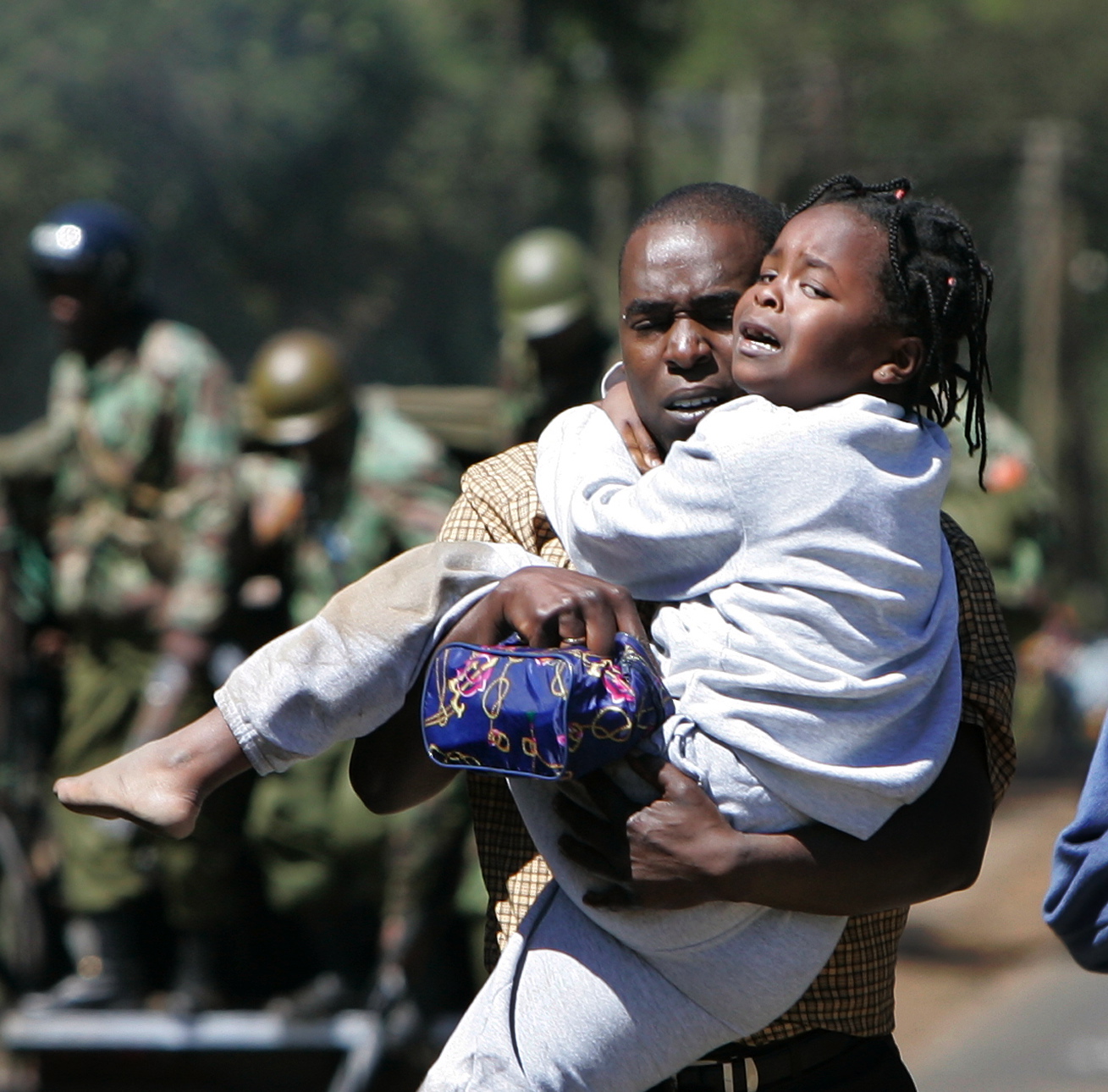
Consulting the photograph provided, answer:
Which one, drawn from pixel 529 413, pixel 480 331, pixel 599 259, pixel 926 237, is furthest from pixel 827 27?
pixel 926 237

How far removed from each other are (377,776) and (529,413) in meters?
3.47

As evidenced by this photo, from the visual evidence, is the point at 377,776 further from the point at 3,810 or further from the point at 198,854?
the point at 3,810

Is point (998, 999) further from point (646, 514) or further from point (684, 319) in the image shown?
point (646, 514)

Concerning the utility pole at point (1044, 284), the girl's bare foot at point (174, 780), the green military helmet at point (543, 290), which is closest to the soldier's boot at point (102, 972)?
the green military helmet at point (543, 290)

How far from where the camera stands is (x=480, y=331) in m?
16.4

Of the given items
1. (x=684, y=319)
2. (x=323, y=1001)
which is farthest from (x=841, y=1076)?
(x=323, y=1001)

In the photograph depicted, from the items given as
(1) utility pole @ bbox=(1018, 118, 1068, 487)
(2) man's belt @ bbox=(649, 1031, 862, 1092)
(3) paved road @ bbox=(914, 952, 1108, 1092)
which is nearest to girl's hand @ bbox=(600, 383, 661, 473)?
(2) man's belt @ bbox=(649, 1031, 862, 1092)

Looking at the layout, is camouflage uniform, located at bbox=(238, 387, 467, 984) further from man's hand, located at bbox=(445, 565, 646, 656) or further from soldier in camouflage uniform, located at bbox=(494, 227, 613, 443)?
man's hand, located at bbox=(445, 565, 646, 656)

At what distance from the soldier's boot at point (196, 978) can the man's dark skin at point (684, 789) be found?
3.47m

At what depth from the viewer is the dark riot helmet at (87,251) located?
17.8ft

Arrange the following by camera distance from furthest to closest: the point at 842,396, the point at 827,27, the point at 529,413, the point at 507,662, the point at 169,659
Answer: the point at 827,27 → the point at 529,413 → the point at 169,659 → the point at 842,396 → the point at 507,662

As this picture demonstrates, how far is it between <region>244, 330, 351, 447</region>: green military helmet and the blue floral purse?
3386 millimetres

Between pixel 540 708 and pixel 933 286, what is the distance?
0.66m

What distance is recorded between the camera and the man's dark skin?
191 centimetres
